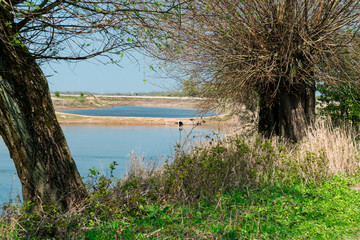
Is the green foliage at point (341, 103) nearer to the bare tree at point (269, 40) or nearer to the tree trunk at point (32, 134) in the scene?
the bare tree at point (269, 40)

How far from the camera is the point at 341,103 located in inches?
512

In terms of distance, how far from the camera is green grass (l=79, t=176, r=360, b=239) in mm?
5270

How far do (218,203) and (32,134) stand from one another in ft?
10.5

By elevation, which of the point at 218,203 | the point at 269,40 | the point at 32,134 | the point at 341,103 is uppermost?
the point at 269,40

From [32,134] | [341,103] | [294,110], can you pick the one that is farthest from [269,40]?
[32,134]

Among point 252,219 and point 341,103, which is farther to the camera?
point 341,103

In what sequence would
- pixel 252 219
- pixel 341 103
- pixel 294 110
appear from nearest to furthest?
1. pixel 252 219
2. pixel 294 110
3. pixel 341 103

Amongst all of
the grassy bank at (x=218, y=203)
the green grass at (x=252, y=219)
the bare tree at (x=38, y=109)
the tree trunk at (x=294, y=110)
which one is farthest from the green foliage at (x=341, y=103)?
the bare tree at (x=38, y=109)

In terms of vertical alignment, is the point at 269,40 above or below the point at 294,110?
above

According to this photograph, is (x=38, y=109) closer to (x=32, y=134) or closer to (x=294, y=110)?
(x=32, y=134)

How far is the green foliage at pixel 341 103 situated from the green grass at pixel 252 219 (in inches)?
224

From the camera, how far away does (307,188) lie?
795 centimetres

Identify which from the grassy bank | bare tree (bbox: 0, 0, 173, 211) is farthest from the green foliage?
bare tree (bbox: 0, 0, 173, 211)

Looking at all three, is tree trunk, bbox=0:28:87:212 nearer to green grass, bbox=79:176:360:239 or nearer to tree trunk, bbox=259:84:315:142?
green grass, bbox=79:176:360:239
